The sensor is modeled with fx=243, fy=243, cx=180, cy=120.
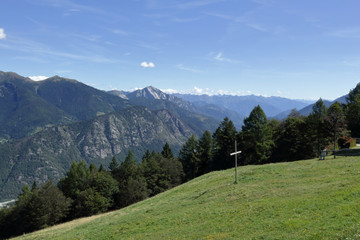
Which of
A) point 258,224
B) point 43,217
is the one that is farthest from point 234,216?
point 43,217

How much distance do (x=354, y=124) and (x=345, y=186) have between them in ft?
224

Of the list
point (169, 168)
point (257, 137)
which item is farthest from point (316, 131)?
point (169, 168)

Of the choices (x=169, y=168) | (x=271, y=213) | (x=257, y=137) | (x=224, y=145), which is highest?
(x=257, y=137)

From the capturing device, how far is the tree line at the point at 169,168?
65625mm

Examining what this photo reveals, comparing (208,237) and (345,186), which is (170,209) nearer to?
(208,237)

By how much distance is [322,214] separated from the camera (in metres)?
17.8

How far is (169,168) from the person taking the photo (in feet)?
282

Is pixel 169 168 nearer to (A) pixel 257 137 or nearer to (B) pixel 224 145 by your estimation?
(B) pixel 224 145

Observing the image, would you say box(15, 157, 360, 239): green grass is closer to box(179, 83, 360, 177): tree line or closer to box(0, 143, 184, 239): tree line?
box(179, 83, 360, 177): tree line

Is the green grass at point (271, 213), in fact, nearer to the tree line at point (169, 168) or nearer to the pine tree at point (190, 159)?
the tree line at point (169, 168)

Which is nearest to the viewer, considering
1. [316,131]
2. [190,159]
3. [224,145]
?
[316,131]

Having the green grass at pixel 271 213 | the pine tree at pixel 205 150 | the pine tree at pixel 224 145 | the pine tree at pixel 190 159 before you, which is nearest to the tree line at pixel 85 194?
the pine tree at pixel 190 159

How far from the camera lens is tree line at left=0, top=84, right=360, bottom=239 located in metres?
65.6

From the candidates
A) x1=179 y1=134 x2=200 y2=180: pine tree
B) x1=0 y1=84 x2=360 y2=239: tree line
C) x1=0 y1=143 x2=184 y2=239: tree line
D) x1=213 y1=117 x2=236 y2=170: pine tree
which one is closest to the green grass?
x1=0 y1=84 x2=360 y2=239: tree line
